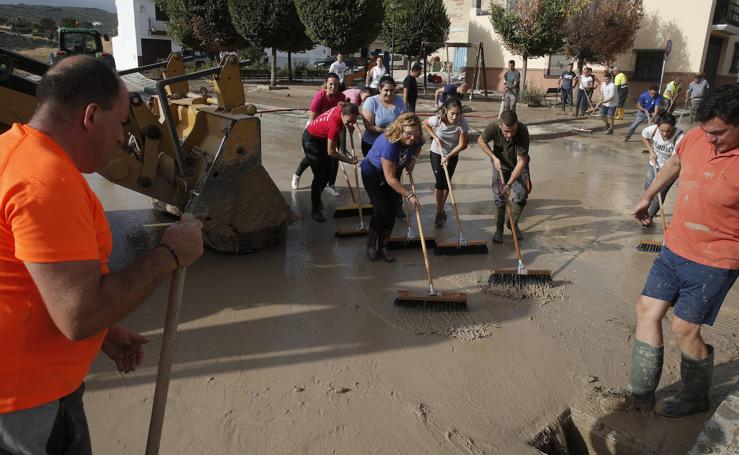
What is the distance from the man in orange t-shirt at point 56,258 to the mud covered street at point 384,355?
1453mm

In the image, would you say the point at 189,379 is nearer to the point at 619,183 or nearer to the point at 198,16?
the point at 619,183

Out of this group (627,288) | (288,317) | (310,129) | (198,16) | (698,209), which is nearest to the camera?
(698,209)

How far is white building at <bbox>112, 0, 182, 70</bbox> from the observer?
35.0 metres

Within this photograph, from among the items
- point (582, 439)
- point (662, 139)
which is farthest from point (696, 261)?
point (662, 139)

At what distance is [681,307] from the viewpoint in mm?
3006

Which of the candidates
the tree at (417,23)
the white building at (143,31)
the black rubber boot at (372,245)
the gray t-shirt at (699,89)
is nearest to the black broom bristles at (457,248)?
the black rubber boot at (372,245)

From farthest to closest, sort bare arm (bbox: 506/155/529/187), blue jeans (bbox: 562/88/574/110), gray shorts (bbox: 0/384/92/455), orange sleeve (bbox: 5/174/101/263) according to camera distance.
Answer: blue jeans (bbox: 562/88/574/110)
bare arm (bbox: 506/155/529/187)
gray shorts (bbox: 0/384/92/455)
orange sleeve (bbox: 5/174/101/263)

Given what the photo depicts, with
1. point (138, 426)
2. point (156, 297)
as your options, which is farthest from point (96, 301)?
point (156, 297)

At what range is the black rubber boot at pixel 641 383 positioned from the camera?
3195 millimetres

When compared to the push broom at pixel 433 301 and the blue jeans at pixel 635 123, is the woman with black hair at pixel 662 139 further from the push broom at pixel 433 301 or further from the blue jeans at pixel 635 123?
the blue jeans at pixel 635 123

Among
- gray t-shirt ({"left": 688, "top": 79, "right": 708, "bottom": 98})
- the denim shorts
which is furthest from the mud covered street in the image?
gray t-shirt ({"left": 688, "top": 79, "right": 708, "bottom": 98})

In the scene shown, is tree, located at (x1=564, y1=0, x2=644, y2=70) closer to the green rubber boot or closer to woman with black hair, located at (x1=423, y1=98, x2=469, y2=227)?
woman with black hair, located at (x1=423, y1=98, x2=469, y2=227)

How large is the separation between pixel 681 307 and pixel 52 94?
3.14 m

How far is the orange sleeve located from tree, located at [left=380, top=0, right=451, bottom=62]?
980 inches
